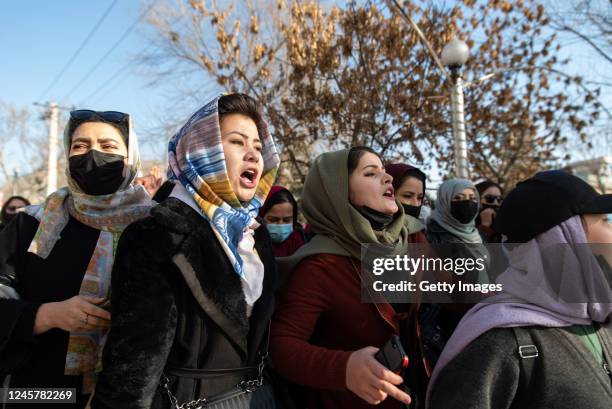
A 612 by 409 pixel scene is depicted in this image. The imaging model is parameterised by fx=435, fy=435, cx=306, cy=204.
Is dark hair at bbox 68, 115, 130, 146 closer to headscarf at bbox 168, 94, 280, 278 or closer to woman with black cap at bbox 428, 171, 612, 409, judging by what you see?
headscarf at bbox 168, 94, 280, 278

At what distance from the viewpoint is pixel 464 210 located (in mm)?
3717

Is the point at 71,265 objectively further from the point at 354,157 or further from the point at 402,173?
the point at 402,173

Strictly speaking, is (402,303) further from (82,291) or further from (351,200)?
(82,291)

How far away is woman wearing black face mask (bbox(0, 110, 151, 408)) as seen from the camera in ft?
5.37

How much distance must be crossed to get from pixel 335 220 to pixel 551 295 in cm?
93

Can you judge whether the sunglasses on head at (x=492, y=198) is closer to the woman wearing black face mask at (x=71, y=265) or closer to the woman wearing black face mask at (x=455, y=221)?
the woman wearing black face mask at (x=455, y=221)

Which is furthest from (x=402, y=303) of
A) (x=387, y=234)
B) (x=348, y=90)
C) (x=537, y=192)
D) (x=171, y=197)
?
(x=348, y=90)

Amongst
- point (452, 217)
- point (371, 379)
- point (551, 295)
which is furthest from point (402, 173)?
point (371, 379)

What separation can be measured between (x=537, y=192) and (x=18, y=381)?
2129mm

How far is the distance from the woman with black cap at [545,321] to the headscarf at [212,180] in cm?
87

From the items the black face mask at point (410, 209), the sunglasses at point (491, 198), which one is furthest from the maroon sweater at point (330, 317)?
the sunglasses at point (491, 198)

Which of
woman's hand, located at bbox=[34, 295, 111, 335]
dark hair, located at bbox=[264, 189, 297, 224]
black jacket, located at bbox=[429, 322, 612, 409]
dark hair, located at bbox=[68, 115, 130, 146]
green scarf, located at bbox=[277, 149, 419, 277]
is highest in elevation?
dark hair, located at bbox=[68, 115, 130, 146]

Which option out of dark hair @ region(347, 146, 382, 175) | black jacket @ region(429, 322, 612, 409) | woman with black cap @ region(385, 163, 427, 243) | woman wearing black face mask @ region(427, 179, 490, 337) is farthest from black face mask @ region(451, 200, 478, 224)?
black jacket @ region(429, 322, 612, 409)

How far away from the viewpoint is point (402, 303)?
205 cm
